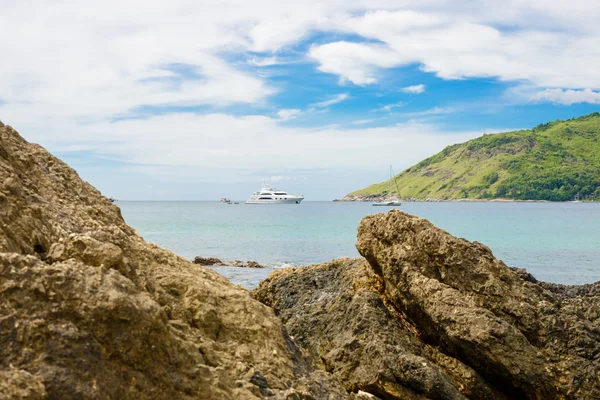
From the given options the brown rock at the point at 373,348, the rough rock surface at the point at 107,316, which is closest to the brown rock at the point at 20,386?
the rough rock surface at the point at 107,316

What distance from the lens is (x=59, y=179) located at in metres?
5.92

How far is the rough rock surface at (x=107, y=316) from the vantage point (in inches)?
132

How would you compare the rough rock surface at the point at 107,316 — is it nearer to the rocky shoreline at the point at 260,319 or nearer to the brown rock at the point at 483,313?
the rocky shoreline at the point at 260,319

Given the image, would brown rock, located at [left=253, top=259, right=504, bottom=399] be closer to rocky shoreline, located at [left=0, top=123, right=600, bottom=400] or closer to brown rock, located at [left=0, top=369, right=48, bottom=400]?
rocky shoreline, located at [left=0, top=123, right=600, bottom=400]

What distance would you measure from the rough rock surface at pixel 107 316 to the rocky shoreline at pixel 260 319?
11mm

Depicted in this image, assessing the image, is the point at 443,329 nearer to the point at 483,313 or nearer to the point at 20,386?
the point at 483,313

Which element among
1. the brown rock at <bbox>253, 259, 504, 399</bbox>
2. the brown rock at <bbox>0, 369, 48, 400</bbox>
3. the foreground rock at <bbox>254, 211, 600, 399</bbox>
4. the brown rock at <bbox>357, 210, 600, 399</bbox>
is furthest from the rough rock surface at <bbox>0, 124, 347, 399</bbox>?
the brown rock at <bbox>357, 210, 600, 399</bbox>

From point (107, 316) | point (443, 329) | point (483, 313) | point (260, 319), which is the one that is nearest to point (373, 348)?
point (443, 329)

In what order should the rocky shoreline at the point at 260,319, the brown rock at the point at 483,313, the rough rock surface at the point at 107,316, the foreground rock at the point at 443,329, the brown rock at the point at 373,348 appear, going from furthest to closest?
the brown rock at the point at 483,313, the foreground rock at the point at 443,329, the brown rock at the point at 373,348, the rocky shoreline at the point at 260,319, the rough rock surface at the point at 107,316

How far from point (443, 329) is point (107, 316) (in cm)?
527

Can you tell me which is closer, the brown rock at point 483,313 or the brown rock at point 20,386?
the brown rock at point 20,386

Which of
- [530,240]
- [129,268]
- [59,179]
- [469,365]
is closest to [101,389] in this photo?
[129,268]

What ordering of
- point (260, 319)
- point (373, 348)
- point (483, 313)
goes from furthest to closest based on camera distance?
point (483, 313), point (373, 348), point (260, 319)

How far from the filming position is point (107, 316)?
11.7 ft
